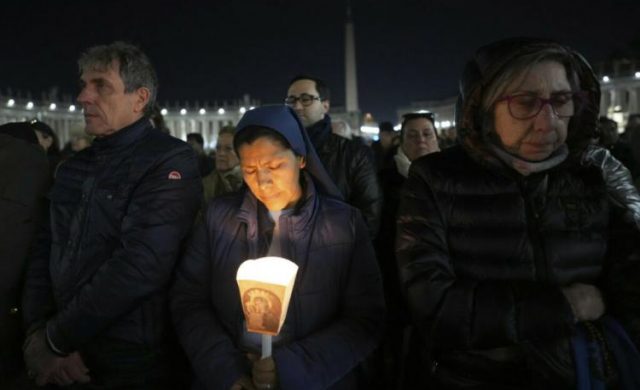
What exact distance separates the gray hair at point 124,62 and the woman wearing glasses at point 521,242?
5.93 ft

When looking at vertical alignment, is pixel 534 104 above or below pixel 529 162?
above

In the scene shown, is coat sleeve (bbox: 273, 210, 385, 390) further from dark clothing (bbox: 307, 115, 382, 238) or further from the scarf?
dark clothing (bbox: 307, 115, 382, 238)

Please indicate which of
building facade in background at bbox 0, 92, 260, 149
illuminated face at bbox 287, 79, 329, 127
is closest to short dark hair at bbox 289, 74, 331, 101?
illuminated face at bbox 287, 79, 329, 127

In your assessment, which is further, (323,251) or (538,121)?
(323,251)

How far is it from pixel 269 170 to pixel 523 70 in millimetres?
1231

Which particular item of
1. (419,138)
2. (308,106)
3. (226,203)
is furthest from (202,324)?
(419,138)

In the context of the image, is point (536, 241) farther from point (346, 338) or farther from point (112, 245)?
point (112, 245)

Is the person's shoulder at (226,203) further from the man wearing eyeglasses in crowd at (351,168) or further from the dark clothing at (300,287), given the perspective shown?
the man wearing eyeglasses in crowd at (351,168)

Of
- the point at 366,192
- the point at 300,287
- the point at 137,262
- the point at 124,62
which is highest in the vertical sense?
the point at 124,62

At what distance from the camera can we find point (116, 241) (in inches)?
114

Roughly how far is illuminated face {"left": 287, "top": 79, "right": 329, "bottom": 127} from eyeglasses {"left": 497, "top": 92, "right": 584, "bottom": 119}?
2.89m

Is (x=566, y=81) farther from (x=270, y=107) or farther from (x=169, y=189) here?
(x=169, y=189)

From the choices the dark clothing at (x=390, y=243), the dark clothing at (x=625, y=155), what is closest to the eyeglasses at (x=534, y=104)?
the dark clothing at (x=390, y=243)

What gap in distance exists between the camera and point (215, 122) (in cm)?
10931
